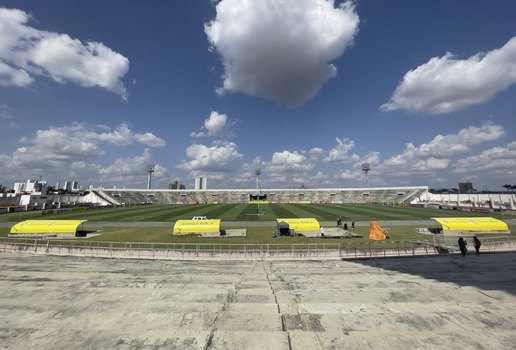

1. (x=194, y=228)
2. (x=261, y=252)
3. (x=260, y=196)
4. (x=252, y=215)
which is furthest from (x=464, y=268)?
(x=260, y=196)

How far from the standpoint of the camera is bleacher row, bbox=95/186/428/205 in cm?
13712

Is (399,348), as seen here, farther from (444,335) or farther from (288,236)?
(288,236)

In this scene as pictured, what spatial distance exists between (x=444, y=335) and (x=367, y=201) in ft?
452

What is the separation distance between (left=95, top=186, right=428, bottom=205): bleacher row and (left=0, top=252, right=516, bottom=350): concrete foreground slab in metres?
125

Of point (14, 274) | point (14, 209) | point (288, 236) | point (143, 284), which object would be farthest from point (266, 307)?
point (14, 209)

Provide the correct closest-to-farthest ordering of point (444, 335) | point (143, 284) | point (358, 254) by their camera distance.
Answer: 1. point (444, 335)
2. point (143, 284)
3. point (358, 254)

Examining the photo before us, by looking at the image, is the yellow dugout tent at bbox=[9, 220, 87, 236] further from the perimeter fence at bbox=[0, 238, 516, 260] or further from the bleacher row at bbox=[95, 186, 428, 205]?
the bleacher row at bbox=[95, 186, 428, 205]

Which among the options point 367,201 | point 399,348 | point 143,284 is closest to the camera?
point 399,348

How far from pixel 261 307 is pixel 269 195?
141 meters

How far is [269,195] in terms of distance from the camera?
6033 inches

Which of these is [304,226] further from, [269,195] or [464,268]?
[269,195]

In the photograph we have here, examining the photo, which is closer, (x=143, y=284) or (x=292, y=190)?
(x=143, y=284)

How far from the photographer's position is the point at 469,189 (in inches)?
6969

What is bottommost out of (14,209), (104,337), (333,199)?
(104,337)
